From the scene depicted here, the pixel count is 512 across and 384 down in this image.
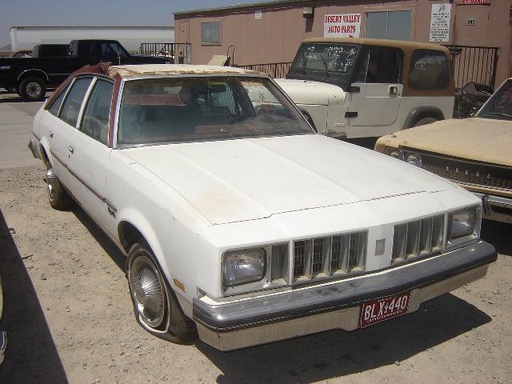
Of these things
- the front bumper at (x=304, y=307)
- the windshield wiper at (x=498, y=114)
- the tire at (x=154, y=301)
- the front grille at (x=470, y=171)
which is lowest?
the tire at (x=154, y=301)

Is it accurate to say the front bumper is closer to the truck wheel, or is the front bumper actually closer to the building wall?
the truck wheel

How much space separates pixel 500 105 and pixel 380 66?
2247 mm

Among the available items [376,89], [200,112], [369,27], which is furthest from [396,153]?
[369,27]

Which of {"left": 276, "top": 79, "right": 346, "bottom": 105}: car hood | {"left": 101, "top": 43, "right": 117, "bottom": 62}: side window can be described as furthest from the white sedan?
{"left": 101, "top": 43, "right": 117, "bottom": 62}: side window

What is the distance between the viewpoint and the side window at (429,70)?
805 cm

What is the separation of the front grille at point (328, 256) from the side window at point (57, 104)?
3425 millimetres

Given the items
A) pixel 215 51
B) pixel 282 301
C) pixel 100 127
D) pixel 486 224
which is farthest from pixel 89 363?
pixel 215 51

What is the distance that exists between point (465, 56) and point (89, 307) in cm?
1110

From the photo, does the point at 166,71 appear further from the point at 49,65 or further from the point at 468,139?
the point at 49,65

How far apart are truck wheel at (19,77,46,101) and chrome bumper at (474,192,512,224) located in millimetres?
14577

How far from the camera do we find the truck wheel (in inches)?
623

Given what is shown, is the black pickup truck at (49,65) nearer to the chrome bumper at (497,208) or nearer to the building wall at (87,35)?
the chrome bumper at (497,208)

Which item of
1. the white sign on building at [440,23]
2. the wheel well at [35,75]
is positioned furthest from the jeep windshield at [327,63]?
the wheel well at [35,75]

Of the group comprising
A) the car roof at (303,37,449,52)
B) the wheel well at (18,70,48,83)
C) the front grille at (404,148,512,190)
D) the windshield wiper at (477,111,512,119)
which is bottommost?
the front grille at (404,148,512,190)
